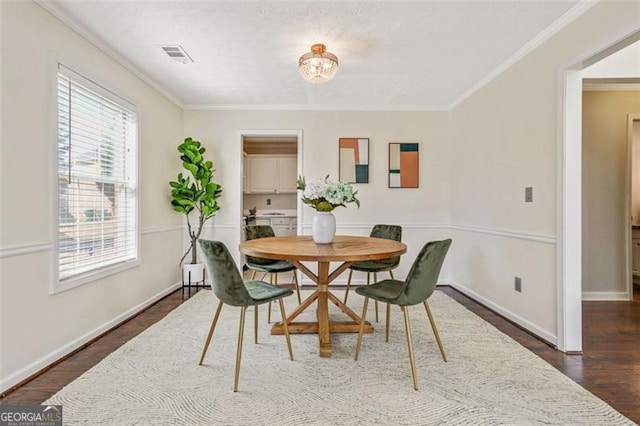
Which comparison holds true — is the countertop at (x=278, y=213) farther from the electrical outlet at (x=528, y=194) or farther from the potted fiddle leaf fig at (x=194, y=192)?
the electrical outlet at (x=528, y=194)

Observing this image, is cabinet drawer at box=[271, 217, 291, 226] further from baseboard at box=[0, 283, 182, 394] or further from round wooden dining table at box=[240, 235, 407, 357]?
round wooden dining table at box=[240, 235, 407, 357]

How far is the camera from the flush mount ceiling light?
2494mm

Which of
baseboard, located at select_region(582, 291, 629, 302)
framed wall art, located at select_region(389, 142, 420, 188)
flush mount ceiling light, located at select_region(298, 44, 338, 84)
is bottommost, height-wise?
baseboard, located at select_region(582, 291, 629, 302)

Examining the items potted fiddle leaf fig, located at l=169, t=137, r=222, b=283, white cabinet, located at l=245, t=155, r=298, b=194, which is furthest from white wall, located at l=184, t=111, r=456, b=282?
white cabinet, located at l=245, t=155, r=298, b=194

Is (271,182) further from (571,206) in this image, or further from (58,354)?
(571,206)

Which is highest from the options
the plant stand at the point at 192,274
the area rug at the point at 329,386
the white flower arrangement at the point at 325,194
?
the white flower arrangement at the point at 325,194

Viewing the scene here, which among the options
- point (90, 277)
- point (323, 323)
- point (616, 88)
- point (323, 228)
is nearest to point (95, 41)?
point (90, 277)

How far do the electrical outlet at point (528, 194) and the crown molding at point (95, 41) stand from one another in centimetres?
377

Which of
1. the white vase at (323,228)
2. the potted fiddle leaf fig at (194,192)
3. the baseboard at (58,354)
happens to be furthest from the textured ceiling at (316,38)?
the baseboard at (58,354)

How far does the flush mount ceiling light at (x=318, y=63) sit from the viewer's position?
→ 2494 mm

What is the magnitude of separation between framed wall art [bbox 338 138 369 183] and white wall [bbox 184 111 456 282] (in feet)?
0.23

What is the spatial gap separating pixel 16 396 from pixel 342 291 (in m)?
3.00

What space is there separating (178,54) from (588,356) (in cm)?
401

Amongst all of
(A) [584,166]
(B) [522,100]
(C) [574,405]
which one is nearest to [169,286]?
(C) [574,405]
